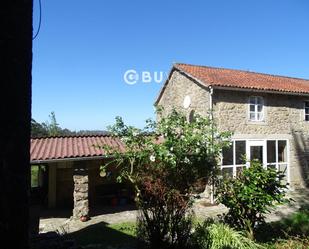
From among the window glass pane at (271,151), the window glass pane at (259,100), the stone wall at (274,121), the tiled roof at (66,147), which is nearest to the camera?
the tiled roof at (66,147)

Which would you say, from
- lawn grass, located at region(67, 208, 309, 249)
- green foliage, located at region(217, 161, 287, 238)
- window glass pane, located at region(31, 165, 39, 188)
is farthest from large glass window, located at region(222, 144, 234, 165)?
window glass pane, located at region(31, 165, 39, 188)

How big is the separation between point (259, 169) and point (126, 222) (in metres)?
5.44

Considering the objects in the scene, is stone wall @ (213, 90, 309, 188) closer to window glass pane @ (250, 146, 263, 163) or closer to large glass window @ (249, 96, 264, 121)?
large glass window @ (249, 96, 264, 121)

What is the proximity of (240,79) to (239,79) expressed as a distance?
0.08 m

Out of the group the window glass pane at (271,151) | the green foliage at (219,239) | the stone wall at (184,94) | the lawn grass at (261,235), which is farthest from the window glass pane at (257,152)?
the green foliage at (219,239)

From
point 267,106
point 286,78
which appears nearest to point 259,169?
point 267,106

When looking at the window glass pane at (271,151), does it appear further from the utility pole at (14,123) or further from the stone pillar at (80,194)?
the utility pole at (14,123)

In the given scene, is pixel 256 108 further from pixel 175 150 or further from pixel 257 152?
pixel 175 150

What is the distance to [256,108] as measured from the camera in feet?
55.4

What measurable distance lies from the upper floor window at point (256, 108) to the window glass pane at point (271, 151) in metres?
1.71

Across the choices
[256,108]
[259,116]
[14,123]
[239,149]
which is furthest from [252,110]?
[14,123]

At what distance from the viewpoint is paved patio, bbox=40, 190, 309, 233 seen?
10656 millimetres

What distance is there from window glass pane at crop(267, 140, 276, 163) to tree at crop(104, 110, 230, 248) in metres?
8.57

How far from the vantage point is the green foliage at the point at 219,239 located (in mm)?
6520
